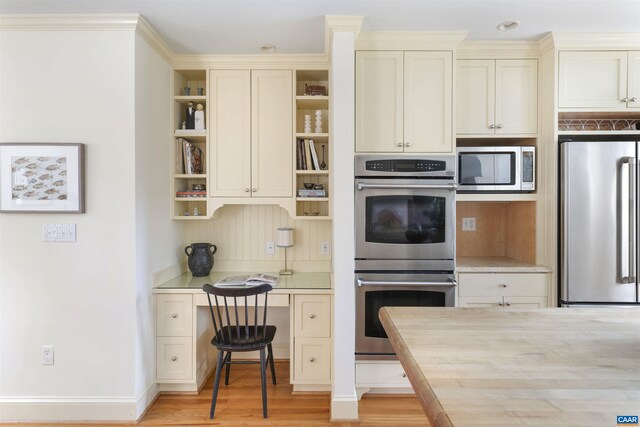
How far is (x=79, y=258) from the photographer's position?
2.19 metres

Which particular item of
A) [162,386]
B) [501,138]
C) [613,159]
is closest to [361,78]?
[501,138]

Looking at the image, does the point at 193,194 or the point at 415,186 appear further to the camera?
the point at 193,194

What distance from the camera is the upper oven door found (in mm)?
2373

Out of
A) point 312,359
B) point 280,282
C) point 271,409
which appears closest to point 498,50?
point 280,282

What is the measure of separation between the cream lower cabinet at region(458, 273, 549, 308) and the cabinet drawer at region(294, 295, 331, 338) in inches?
38.2

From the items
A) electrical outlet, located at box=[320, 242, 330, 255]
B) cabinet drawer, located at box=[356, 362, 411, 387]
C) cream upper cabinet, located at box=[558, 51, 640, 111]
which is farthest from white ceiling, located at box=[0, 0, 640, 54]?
cabinet drawer, located at box=[356, 362, 411, 387]

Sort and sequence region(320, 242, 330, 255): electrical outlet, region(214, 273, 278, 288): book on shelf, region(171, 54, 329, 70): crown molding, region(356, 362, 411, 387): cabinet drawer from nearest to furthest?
region(356, 362, 411, 387): cabinet drawer → region(214, 273, 278, 288): book on shelf → region(171, 54, 329, 70): crown molding → region(320, 242, 330, 255): electrical outlet

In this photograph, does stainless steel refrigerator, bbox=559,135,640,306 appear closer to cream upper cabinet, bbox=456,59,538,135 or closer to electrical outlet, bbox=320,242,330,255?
cream upper cabinet, bbox=456,59,538,135

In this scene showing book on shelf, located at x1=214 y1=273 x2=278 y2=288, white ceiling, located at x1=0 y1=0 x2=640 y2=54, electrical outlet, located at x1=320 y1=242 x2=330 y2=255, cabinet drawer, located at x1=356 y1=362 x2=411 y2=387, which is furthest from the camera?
electrical outlet, located at x1=320 y1=242 x2=330 y2=255

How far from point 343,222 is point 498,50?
5.82ft

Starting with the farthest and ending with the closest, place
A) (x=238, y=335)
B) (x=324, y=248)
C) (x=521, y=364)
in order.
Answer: (x=324, y=248) → (x=238, y=335) → (x=521, y=364)

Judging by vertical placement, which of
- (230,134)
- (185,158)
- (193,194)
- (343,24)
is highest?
(343,24)
